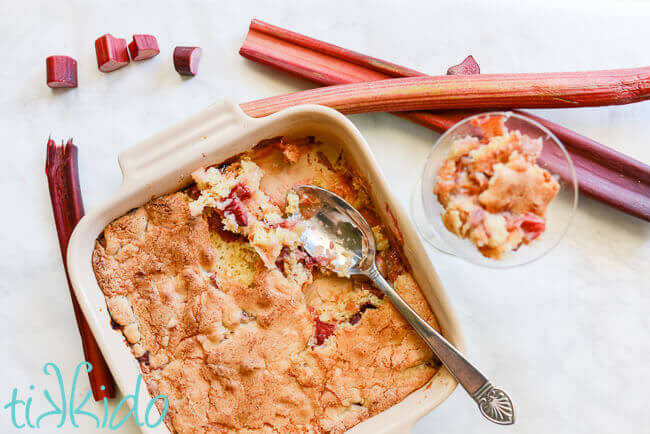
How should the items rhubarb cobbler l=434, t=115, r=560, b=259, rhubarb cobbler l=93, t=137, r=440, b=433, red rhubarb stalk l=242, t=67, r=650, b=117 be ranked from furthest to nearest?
red rhubarb stalk l=242, t=67, r=650, b=117, rhubarb cobbler l=93, t=137, r=440, b=433, rhubarb cobbler l=434, t=115, r=560, b=259

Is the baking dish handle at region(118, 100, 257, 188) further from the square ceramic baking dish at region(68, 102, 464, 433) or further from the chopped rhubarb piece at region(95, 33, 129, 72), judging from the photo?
the chopped rhubarb piece at region(95, 33, 129, 72)

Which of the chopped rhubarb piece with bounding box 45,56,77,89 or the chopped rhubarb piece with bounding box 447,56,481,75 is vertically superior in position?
the chopped rhubarb piece with bounding box 45,56,77,89

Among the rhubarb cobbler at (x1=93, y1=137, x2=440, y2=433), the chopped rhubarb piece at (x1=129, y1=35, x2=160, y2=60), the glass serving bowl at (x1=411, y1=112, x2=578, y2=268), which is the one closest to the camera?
the glass serving bowl at (x1=411, y1=112, x2=578, y2=268)

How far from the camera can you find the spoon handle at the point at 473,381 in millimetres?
1525

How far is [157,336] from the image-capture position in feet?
5.47

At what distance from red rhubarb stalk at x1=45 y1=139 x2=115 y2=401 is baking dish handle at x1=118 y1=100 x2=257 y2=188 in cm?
40

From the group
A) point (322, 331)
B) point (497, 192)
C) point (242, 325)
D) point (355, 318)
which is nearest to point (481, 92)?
point (497, 192)

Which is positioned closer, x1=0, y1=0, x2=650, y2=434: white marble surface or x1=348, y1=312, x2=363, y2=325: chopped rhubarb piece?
x1=348, y1=312, x2=363, y2=325: chopped rhubarb piece

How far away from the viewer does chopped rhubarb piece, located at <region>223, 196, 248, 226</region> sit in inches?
65.9

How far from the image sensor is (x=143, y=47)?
1.87 m

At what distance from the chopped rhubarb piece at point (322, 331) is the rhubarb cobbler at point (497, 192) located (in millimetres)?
583

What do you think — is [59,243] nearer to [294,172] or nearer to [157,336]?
[157,336]

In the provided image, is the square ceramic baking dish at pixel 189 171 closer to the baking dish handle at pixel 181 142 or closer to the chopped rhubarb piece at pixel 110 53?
the baking dish handle at pixel 181 142

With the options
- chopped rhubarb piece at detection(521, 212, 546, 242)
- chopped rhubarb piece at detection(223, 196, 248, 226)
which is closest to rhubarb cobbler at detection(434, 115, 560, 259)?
chopped rhubarb piece at detection(521, 212, 546, 242)
